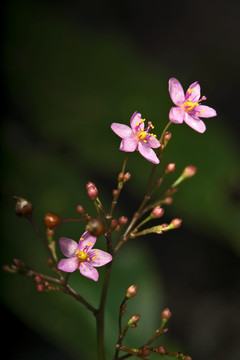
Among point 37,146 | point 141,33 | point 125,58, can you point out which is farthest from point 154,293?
point 141,33

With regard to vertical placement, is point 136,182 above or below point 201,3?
below

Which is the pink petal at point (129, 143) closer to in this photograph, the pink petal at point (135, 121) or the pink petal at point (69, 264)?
the pink petal at point (135, 121)

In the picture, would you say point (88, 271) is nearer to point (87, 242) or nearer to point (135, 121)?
point (87, 242)

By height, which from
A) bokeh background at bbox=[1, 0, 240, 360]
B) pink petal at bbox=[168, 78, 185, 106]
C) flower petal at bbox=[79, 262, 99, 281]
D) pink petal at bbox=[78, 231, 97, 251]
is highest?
pink petal at bbox=[168, 78, 185, 106]

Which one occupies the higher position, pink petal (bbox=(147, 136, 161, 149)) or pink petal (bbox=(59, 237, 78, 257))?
pink petal (bbox=(147, 136, 161, 149))

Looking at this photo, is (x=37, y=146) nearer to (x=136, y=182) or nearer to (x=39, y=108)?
(x=39, y=108)

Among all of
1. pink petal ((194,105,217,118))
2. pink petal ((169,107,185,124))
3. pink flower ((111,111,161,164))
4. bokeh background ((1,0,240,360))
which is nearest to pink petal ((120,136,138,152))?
pink flower ((111,111,161,164))

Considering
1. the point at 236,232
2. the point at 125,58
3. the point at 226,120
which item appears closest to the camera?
the point at 236,232

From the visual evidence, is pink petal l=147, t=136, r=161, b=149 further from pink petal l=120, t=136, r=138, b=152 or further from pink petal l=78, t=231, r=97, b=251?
pink petal l=78, t=231, r=97, b=251
